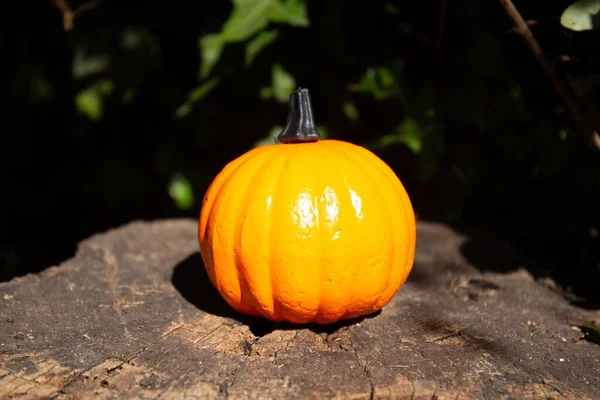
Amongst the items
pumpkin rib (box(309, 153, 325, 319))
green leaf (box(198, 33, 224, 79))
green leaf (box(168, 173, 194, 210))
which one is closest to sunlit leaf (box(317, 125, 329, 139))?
green leaf (box(198, 33, 224, 79))

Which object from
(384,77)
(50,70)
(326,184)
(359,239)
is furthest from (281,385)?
(50,70)

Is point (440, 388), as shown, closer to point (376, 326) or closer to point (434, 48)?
point (376, 326)

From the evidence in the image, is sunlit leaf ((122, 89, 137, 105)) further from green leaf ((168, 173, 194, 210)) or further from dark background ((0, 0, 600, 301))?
green leaf ((168, 173, 194, 210))

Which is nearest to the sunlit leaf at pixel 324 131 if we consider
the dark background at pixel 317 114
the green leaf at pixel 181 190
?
the dark background at pixel 317 114

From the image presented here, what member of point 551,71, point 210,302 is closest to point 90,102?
point 210,302

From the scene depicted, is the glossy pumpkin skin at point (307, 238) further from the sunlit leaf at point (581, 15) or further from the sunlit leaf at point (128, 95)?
the sunlit leaf at point (128, 95)

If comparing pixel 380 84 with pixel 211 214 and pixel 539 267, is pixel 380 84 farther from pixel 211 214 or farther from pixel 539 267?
pixel 211 214

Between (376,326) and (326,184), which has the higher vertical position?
(326,184)
